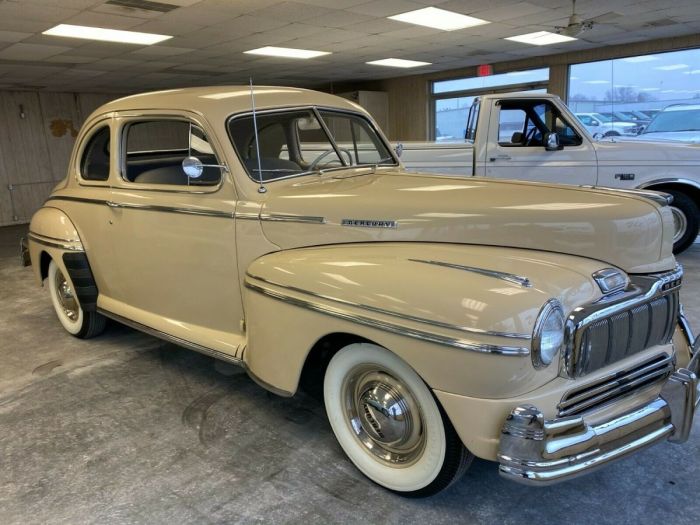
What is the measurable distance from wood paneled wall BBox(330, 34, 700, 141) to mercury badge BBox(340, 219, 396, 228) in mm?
10125

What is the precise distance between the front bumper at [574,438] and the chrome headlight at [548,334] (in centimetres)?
18

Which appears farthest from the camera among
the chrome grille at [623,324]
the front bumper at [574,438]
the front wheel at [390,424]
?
the front wheel at [390,424]

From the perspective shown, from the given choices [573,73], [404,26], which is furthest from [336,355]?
[573,73]

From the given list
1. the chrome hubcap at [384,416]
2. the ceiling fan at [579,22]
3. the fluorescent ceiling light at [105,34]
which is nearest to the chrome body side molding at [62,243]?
the chrome hubcap at [384,416]

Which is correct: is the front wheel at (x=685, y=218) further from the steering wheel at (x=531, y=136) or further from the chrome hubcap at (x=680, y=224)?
the steering wheel at (x=531, y=136)

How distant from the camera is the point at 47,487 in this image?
2494mm

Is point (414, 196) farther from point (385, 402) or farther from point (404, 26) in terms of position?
point (404, 26)

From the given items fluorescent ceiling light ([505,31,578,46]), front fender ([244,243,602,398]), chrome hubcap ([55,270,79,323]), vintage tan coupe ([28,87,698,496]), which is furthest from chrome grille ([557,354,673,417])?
fluorescent ceiling light ([505,31,578,46])

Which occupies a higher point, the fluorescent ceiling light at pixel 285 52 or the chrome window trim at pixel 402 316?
the fluorescent ceiling light at pixel 285 52

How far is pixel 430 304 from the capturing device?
6.52ft

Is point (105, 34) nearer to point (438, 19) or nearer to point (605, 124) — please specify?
point (438, 19)

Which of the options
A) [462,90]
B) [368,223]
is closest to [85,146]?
[368,223]

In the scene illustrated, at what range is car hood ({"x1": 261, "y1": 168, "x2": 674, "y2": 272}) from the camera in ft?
7.15

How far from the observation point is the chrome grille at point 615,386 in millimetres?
1965
